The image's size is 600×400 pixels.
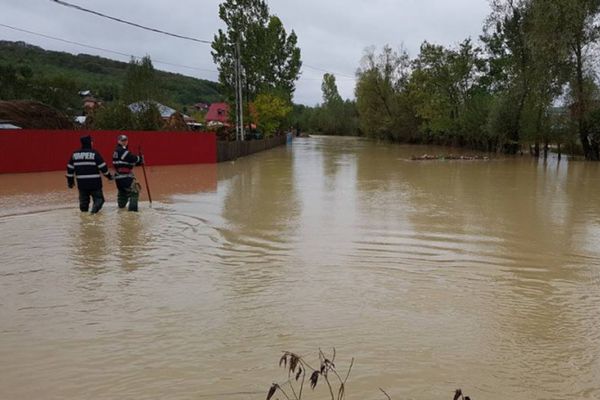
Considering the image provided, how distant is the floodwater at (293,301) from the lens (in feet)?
12.9

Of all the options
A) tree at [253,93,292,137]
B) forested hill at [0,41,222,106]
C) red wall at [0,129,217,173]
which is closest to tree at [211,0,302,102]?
tree at [253,93,292,137]

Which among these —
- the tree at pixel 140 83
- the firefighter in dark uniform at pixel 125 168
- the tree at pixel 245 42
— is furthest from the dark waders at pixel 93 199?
the tree at pixel 245 42

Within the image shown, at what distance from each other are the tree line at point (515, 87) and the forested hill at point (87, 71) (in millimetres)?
28178

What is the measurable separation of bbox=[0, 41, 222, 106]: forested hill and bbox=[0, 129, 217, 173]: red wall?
4558 cm

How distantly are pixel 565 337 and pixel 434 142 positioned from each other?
59661mm

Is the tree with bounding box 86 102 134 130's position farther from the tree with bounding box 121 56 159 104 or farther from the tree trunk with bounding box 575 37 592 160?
the tree trunk with bounding box 575 37 592 160

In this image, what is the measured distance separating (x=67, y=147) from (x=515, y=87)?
29.0 meters

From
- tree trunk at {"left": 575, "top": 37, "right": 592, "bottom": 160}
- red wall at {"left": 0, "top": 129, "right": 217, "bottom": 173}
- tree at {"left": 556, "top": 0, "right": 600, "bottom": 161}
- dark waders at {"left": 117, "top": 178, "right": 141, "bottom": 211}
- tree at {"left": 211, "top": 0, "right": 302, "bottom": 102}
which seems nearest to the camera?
dark waders at {"left": 117, "top": 178, "right": 141, "bottom": 211}

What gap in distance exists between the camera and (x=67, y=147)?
848 inches

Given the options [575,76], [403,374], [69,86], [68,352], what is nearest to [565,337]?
[403,374]

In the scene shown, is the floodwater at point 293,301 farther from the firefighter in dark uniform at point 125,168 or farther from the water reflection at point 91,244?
the firefighter in dark uniform at point 125,168

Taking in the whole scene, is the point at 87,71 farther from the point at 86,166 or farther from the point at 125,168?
the point at 86,166

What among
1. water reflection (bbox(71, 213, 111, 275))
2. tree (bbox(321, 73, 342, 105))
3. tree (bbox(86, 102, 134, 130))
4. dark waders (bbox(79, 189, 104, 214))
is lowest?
water reflection (bbox(71, 213, 111, 275))

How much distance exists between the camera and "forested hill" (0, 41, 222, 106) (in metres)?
77.4
